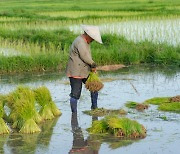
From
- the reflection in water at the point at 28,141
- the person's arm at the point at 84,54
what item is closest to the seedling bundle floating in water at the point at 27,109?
the reflection in water at the point at 28,141

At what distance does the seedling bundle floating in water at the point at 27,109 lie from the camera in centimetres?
722

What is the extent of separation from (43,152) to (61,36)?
10.5 metres

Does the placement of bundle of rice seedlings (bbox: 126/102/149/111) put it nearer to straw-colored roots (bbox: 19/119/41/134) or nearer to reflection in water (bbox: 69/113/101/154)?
reflection in water (bbox: 69/113/101/154)

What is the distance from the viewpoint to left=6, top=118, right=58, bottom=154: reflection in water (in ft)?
21.2

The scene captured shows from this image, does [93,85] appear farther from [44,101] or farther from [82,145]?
[82,145]

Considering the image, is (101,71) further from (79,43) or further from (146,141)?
(146,141)

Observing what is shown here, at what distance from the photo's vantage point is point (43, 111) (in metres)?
8.06

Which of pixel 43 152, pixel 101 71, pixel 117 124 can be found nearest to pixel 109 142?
pixel 117 124

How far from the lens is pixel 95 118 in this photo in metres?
8.12

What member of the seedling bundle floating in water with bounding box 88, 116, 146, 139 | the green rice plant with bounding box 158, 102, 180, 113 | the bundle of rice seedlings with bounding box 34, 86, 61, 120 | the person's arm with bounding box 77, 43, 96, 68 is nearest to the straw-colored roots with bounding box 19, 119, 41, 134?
the bundle of rice seedlings with bounding box 34, 86, 61, 120

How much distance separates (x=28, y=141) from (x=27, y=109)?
555 mm

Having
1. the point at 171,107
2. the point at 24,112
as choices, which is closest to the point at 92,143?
the point at 24,112

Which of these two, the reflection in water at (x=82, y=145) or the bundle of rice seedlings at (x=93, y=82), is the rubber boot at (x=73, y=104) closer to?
the bundle of rice seedlings at (x=93, y=82)

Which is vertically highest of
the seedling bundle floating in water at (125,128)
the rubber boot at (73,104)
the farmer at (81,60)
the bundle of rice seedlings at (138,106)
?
the farmer at (81,60)
